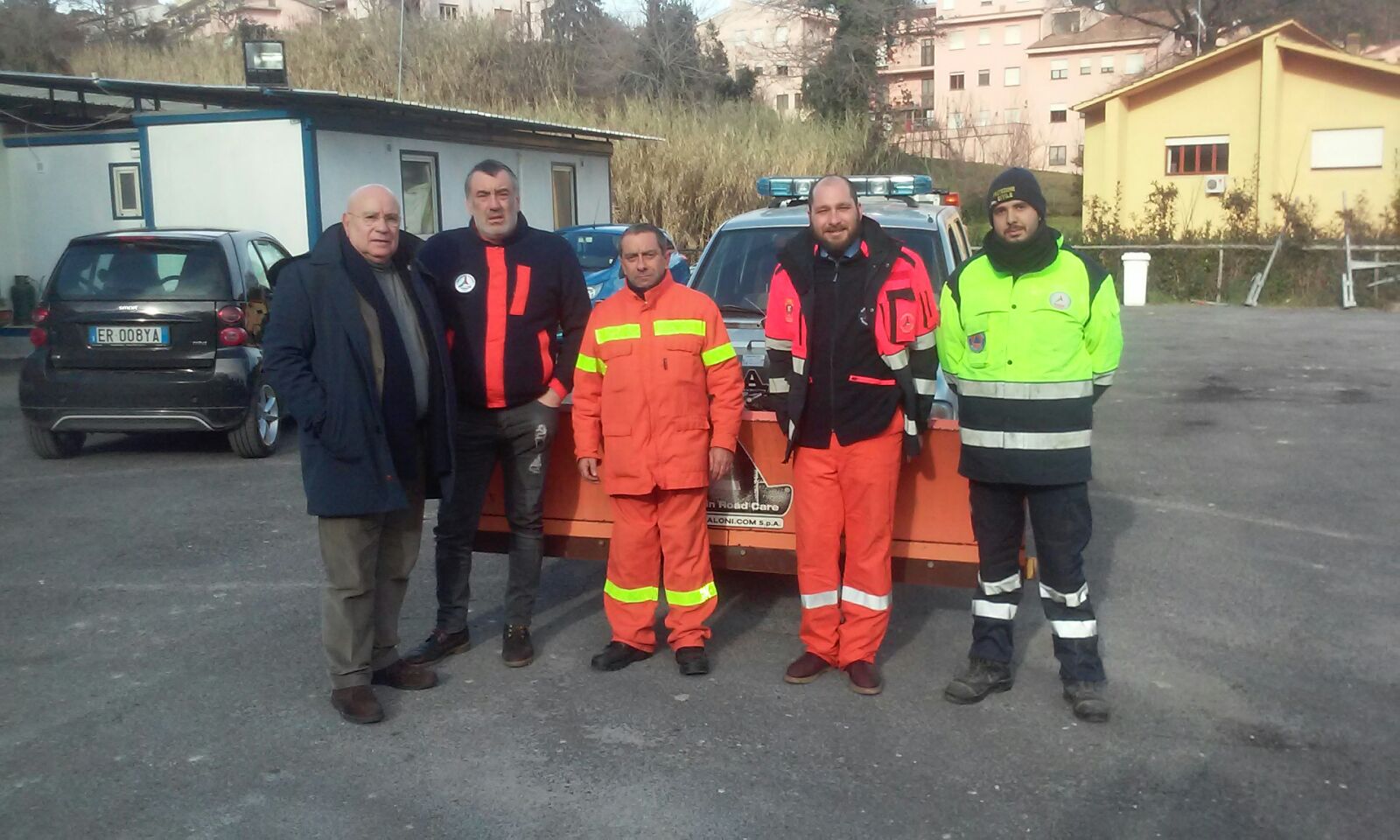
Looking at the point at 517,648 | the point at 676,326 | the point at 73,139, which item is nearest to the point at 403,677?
the point at 517,648

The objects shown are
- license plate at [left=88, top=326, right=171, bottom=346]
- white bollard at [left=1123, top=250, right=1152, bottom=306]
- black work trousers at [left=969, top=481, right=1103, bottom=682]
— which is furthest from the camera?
white bollard at [left=1123, top=250, right=1152, bottom=306]

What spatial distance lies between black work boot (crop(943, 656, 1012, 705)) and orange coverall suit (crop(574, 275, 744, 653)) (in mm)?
1041

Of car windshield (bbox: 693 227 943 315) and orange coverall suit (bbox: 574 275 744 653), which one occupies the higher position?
car windshield (bbox: 693 227 943 315)

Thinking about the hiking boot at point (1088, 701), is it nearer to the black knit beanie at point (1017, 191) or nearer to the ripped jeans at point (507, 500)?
the black knit beanie at point (1017, 191)

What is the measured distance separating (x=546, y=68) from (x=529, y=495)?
37546 millimetres

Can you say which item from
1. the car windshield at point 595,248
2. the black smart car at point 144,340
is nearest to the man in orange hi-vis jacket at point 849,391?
the black smart car at point 144,340

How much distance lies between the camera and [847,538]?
509 cm

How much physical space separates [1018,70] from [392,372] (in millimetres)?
82825

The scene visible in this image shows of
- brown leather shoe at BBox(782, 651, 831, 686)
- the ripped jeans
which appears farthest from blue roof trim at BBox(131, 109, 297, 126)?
brown leather shoe at BBox(782, 651, 831, 686)

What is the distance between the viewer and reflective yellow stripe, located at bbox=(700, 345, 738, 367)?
505 centimetres

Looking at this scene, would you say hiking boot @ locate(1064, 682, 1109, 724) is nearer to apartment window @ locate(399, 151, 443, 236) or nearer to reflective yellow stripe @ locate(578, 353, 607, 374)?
reflective yellow stripe @ locate(578, 353, 607, 374)

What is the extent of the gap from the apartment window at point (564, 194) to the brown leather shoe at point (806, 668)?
18690 mm

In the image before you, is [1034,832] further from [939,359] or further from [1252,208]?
[1252,208]

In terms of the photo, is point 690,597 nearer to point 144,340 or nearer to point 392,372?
point 392,372
